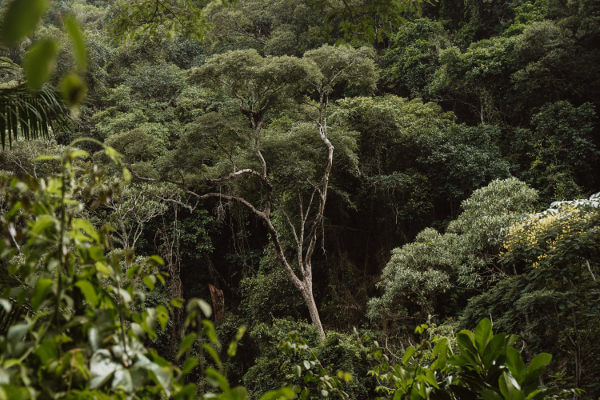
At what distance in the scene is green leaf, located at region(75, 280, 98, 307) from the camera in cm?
66

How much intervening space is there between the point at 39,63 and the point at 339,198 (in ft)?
34.3

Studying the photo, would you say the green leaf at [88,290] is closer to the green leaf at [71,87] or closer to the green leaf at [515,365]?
the green leaf at [71,87]

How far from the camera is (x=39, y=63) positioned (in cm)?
36

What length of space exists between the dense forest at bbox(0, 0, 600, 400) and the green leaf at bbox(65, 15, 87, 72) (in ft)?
0.38

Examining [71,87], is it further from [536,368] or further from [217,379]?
[536,368]

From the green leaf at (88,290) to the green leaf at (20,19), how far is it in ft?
1.42

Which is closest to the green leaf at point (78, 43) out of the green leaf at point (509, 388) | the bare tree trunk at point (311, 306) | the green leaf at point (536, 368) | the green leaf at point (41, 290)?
the green leaf at point (41, 290)

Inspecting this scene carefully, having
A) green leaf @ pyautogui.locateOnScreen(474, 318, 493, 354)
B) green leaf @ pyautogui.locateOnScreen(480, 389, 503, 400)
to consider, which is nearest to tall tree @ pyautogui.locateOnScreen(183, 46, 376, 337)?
green leaf @ pyautogui.locateOnScreen(474, 318, 493, 354)

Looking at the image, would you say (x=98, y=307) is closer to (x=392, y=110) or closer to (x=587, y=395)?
(x=587, y=395)

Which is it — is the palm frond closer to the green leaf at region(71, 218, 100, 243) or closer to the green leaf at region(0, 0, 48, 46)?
the green leaf at region(71, 218, 100, 243)

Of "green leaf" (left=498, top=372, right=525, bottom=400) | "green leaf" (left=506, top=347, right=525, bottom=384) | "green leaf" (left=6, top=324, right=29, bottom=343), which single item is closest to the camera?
"green leaf" (left=6, top=324, right=29, bottom=343)

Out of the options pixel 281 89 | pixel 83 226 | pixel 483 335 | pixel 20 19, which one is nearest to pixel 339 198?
pixel 281 89

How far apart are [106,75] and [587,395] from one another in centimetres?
1719

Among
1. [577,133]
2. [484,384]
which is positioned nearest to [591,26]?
[577,133]
